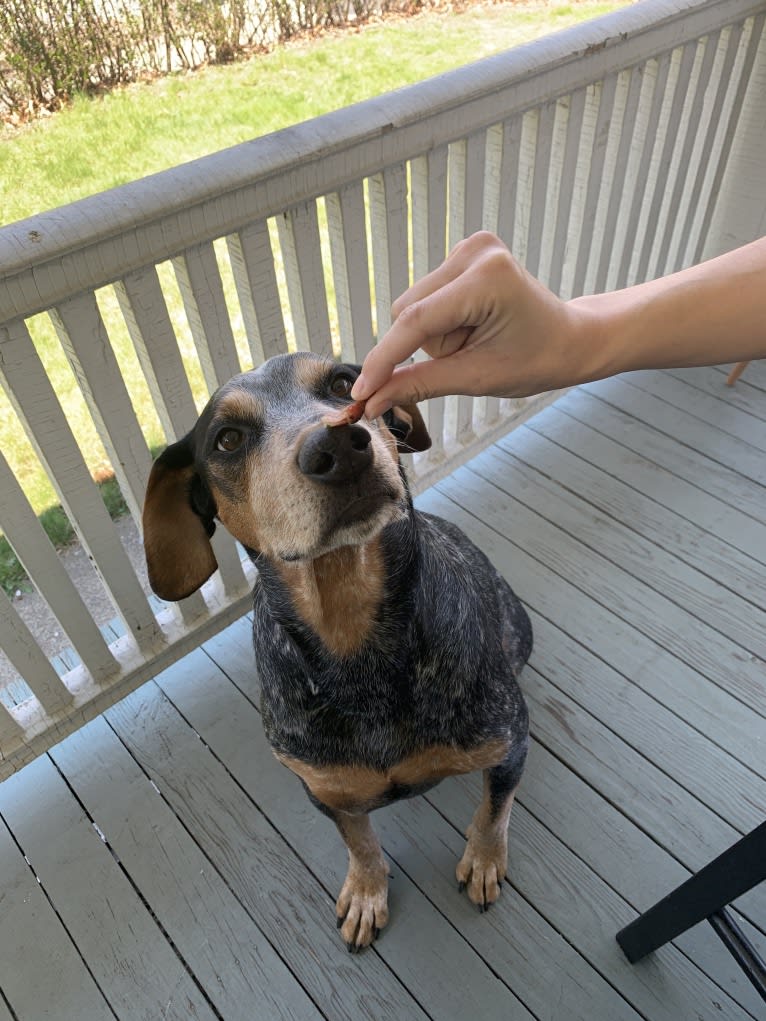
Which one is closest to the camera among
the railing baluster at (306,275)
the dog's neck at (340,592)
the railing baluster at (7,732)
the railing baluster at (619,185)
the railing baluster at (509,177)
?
the dog's neck at (340,592)

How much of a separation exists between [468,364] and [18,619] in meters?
1.43

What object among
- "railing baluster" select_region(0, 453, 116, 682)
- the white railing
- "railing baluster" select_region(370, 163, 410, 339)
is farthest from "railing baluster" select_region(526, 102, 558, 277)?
"railing baluster" select_region(0, 453, 116, 682)

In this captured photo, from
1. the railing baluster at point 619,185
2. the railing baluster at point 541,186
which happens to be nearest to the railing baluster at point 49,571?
the railing baluster at point 541,186

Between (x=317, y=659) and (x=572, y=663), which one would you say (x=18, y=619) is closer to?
(x=317, y=659)

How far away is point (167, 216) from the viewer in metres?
1.62

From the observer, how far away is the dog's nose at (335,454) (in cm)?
113

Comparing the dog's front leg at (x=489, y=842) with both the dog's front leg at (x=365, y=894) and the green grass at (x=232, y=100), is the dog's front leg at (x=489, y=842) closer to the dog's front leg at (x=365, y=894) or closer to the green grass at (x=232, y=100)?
the dog's front leg at (x=365, y=894)

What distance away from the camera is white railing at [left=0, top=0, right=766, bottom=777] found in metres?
1.64

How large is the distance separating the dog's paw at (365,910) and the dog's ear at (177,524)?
2.76 feet

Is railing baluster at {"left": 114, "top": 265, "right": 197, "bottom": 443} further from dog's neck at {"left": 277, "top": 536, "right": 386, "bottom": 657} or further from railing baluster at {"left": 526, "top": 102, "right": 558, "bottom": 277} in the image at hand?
railing baluster at {"left": 526, "top": 102, "right": 558, "bottom": 277}

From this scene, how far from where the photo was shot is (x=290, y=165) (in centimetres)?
173

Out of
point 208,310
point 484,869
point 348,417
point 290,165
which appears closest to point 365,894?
point 484,869

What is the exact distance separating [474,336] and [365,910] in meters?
1.40

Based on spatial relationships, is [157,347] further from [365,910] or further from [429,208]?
[365,910]
